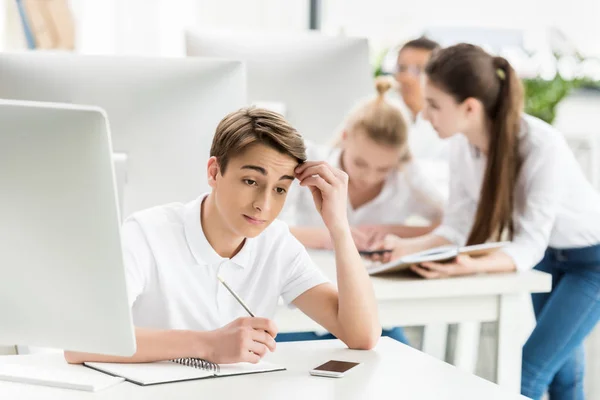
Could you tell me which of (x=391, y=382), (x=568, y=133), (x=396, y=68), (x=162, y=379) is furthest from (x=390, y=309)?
(x=568, y=133)

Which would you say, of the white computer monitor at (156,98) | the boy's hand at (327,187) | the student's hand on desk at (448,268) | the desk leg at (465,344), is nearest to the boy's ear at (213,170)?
the boy's hand at (327,187)

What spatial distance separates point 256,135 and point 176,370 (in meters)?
0.37

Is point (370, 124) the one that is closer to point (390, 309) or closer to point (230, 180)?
point (390, 309)

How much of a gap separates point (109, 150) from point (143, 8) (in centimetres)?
350

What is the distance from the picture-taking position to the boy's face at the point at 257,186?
1.29 meters

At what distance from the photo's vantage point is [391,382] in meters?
1.11

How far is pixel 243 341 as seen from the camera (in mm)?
1146

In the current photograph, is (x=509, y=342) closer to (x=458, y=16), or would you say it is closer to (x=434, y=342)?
(x=434, y=342)

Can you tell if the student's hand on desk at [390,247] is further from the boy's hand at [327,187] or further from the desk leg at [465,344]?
the boy's hand at [327,187]

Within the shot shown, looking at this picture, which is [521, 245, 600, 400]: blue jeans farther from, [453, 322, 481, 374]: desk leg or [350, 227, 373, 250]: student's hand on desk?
[350, 227, 373, 250]: student's hand on desk

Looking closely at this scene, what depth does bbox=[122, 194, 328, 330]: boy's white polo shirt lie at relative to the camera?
1370 mm

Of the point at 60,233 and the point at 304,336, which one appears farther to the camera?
the point at 304,336

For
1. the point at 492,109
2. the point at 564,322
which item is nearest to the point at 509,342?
the point at 564,322

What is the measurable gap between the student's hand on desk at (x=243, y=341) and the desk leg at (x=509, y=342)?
2.57ft
